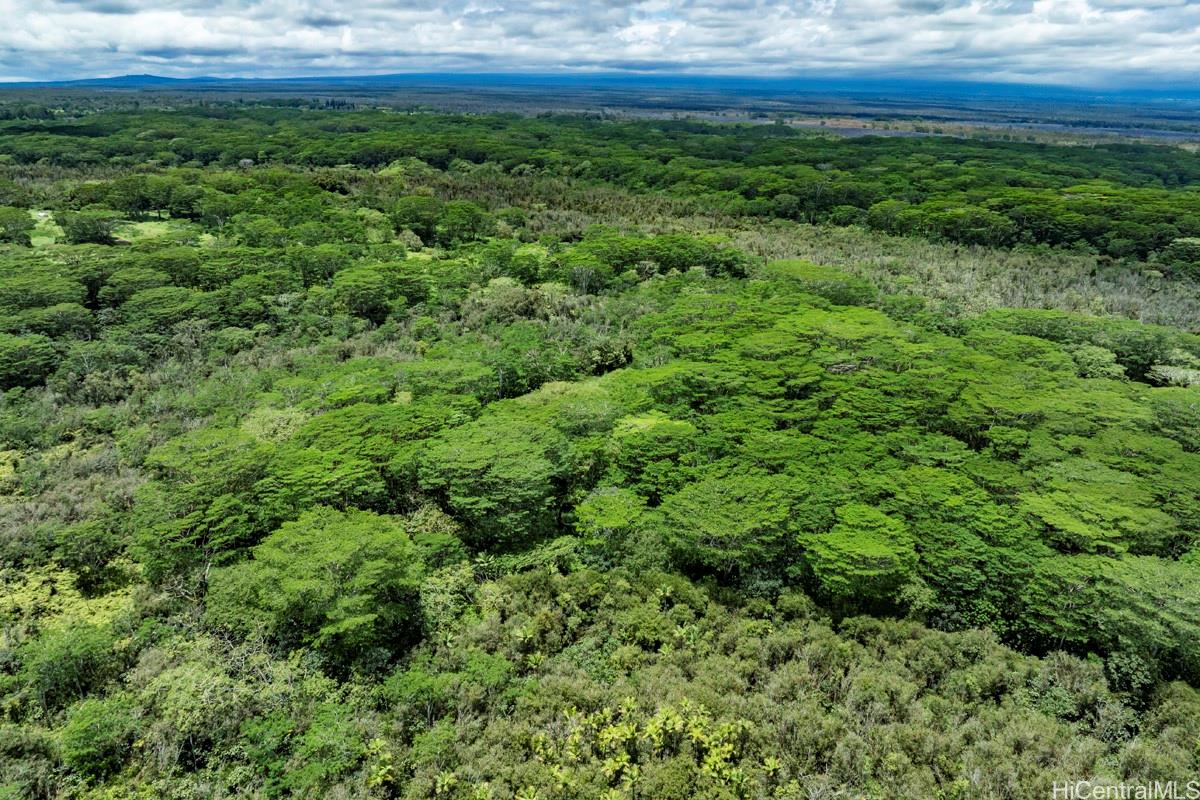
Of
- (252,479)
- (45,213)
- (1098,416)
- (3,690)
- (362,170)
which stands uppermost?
(362,170)

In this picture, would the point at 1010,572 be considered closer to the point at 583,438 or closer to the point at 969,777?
the point at 969,777

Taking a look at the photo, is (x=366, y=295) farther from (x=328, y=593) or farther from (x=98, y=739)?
(x=98, y=739)

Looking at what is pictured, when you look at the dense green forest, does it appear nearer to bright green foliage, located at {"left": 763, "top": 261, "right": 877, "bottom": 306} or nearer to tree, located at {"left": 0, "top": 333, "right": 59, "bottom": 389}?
tree, located at {"left": 0, "top": 333, "right": 59, "bottom": 389}

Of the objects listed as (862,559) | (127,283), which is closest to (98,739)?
(862,559)

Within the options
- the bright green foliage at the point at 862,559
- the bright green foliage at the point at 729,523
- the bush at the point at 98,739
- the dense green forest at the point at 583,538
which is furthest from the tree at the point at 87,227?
the bright green foliage at the point at 862,559

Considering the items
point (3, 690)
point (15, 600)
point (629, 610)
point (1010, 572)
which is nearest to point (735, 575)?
point (629, 610)

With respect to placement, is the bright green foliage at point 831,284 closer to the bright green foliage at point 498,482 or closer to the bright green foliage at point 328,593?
the bright green foliage at point 498,482
